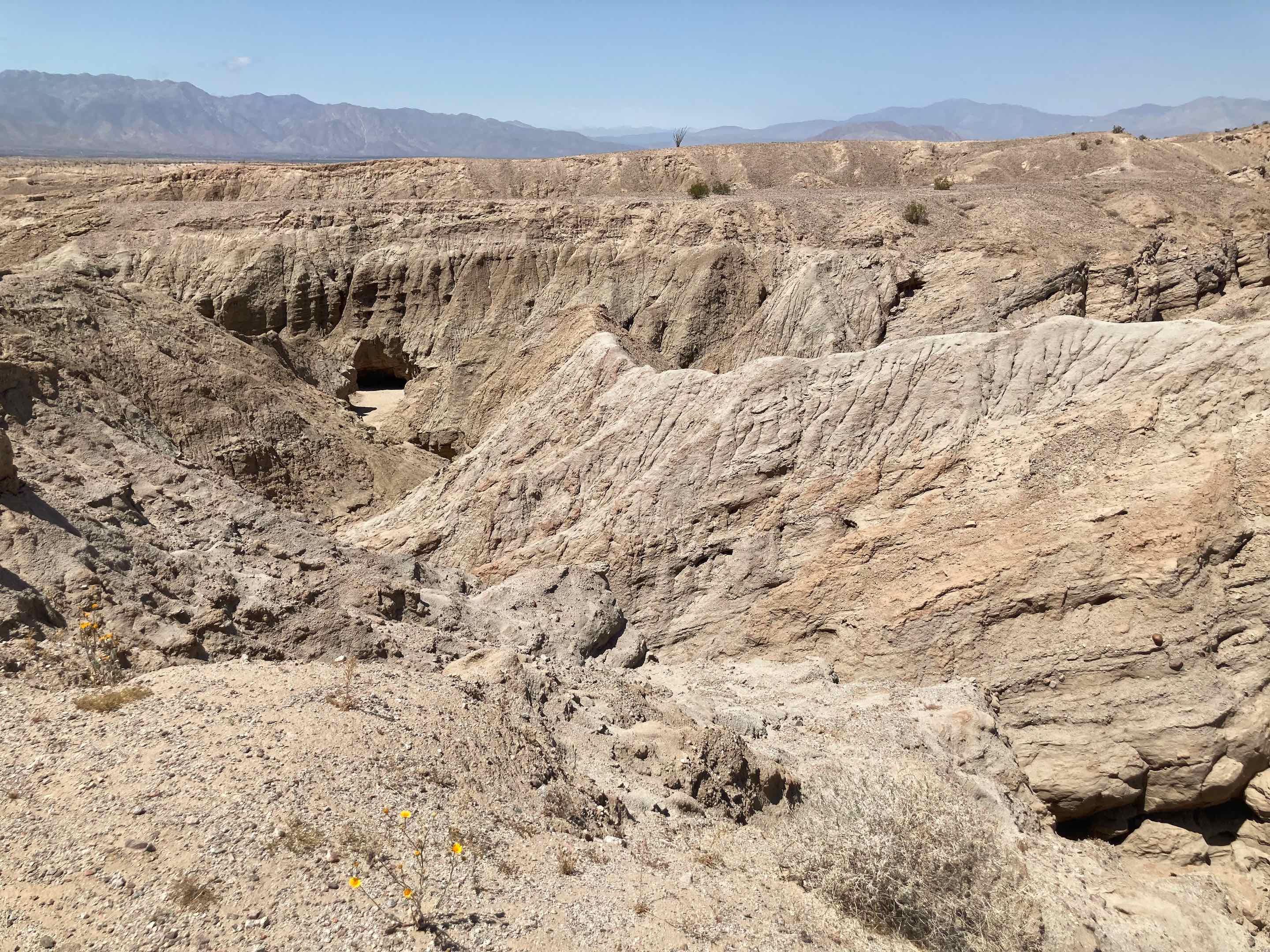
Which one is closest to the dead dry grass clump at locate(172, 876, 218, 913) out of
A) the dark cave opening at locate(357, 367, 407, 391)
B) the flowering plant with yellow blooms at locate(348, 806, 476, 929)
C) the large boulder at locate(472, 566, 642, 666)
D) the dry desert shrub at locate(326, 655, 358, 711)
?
the flowering plant with yellow blooms at locate(348, 806, 476, 929)

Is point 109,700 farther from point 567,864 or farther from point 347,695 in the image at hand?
point 567,864

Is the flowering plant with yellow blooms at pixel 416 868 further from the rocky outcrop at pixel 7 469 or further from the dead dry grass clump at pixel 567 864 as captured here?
the rocky outcrop at pixel 7 469

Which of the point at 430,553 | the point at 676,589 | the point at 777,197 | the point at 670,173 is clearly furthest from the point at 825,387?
the point at 670,173

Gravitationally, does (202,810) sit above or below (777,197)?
below

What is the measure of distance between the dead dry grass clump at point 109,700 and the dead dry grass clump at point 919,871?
191 inches

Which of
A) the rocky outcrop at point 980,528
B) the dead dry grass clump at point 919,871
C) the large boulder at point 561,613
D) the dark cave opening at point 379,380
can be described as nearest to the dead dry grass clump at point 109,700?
the large boulder at point 561,613

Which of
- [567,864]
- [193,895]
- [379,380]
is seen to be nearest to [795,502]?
[567,864]

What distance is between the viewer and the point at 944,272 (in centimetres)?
2214

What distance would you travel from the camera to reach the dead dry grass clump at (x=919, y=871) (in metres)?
5.82

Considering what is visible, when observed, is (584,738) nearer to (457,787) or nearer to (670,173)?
(457,787)

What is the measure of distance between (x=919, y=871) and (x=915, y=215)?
21.9 metres

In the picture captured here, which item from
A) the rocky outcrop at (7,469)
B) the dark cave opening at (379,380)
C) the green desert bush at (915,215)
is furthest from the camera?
the dark cave opening at (379,380)

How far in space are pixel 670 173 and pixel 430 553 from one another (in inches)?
984

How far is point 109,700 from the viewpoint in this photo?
19.0ft
